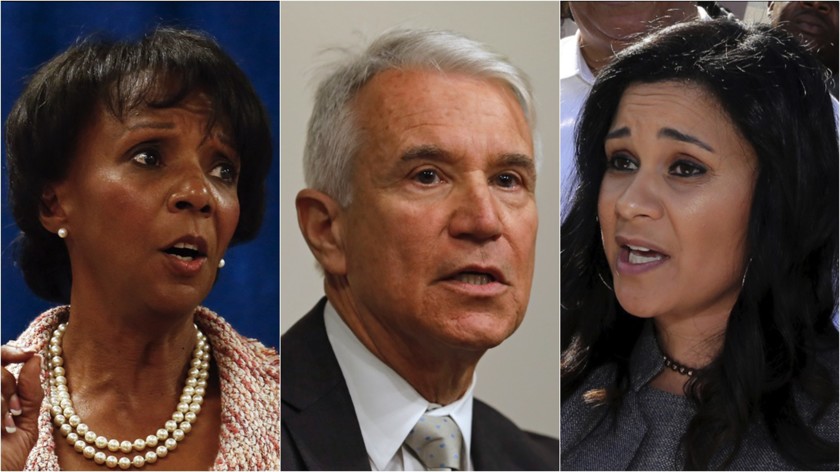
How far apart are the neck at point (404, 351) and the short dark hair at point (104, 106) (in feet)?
0.95

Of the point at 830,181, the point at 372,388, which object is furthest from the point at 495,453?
the point at 830,181

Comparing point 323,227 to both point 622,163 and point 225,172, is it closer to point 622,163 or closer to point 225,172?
point 225,172

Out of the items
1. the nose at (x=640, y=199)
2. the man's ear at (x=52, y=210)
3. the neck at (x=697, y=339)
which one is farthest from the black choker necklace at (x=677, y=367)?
the man's ear at (x=52, y=210)

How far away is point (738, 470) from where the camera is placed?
3166 millimetres

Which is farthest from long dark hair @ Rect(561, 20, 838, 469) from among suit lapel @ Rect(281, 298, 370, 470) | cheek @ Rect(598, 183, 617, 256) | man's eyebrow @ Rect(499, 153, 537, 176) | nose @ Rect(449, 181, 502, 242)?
suit lapel @ Rect(281, 298, 370, 470)

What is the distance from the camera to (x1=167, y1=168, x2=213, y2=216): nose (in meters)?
3.02

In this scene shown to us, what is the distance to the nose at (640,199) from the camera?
315 centimetres

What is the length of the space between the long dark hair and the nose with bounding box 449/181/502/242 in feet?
0.92

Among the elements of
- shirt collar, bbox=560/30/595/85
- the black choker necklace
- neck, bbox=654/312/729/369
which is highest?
shirt collar, bbox=560/30/595/85

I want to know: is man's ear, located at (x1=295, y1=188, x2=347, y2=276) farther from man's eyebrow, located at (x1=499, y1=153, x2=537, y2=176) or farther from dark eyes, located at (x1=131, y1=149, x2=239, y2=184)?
man's eyebrow, located at (x1=499, y1=153, x2=537, y2=176)

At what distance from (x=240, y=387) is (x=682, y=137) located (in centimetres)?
130

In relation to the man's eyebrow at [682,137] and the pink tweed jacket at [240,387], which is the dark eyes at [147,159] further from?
the man's eyebrow at [682,137]

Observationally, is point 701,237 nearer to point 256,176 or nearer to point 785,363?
point 785,363

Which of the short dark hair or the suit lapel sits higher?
the short dark hair
